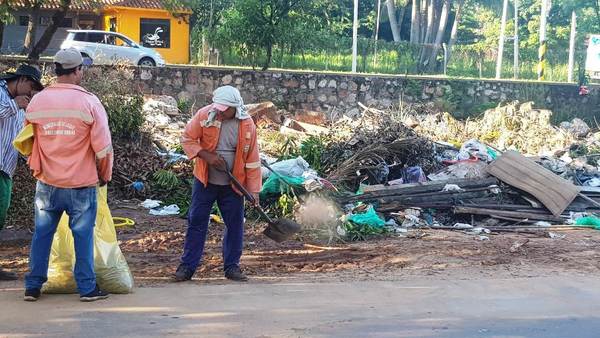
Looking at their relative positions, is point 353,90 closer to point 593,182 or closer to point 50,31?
point 50,31

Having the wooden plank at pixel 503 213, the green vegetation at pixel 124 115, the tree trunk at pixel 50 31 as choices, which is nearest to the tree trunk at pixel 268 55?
the tree trunk at pixel 50 31

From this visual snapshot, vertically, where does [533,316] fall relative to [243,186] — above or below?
below

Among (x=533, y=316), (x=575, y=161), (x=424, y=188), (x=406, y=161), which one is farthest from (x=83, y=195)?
(x=575, y=161)

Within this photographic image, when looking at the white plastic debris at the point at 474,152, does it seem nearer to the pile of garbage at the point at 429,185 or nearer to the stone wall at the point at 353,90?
the pile of garbage at the point at 429,185

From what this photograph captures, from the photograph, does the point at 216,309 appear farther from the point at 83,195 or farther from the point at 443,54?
the point at 443,54

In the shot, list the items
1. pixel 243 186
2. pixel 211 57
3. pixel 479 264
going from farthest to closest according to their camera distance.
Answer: pixel 211 57, pixel 479 264, pixel 243 186

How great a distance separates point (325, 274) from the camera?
301 inches

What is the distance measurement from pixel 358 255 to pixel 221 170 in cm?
233

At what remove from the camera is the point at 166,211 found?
10.5 meters

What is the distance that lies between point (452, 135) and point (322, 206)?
23.4 feet

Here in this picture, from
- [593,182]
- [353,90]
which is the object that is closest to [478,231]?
[593,182]

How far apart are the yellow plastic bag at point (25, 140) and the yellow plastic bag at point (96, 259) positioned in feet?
2.00

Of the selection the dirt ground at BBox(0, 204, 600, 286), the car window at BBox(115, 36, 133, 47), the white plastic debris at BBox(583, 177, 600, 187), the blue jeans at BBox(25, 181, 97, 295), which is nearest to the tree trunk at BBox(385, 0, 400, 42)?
the car window at BBox(115, 36, 133, 47)

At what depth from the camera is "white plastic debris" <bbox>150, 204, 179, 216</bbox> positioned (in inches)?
409
